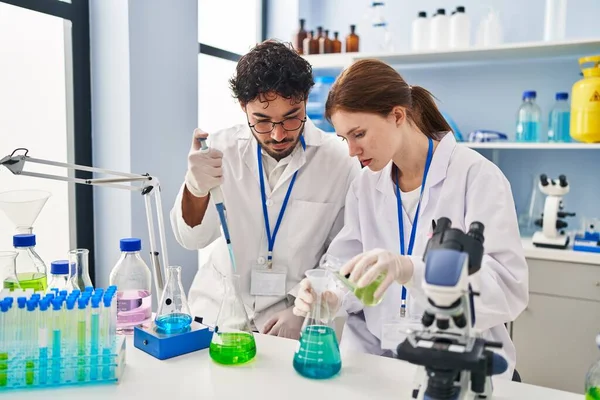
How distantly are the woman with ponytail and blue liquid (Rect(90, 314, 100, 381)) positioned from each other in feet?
1.49

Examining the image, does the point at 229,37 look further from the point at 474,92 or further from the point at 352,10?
the point at 474,92

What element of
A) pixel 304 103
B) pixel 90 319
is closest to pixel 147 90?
pixel 304 103

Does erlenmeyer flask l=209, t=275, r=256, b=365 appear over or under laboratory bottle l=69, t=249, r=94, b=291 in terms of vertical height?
under

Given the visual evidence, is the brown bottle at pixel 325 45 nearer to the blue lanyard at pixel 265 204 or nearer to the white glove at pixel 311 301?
the blue lanyard at pixel 265 204

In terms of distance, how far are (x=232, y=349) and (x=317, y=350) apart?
0.66 ft

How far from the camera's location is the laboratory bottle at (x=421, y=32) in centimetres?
311

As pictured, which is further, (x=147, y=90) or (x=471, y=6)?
(x=471, y=6)

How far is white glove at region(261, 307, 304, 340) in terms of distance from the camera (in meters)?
1.59

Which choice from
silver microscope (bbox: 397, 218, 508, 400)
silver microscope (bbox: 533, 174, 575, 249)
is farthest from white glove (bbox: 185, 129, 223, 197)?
silver microscope (bbox: 533, 174, 575, 249)

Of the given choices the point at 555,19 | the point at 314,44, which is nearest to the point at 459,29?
the point at 555,19

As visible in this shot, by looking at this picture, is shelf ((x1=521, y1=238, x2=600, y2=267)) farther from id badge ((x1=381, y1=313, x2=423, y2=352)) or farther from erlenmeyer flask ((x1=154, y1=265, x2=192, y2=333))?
erlenmeyer flask ((x1=154, y1=265, x2=192, y2=333))

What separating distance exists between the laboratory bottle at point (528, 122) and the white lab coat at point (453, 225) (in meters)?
1.64

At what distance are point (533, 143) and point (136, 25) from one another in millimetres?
2059

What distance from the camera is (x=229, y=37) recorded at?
361cm
